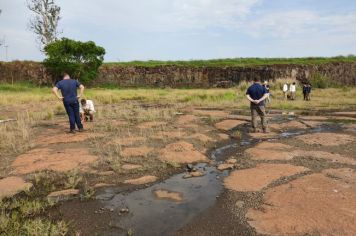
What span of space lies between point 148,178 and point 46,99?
15894mm

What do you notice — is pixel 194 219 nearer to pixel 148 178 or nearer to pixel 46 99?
pixel 148 178

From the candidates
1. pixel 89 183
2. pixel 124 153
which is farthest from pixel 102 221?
pixel 124 153

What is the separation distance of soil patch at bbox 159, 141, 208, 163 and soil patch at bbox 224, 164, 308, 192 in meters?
1.21

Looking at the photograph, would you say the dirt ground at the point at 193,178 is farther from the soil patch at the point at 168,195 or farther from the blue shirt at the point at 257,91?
the blue shirt at the point at 257,91

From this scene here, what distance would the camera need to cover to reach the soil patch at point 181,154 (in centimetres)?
777

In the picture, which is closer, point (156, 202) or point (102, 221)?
point (102, 221)

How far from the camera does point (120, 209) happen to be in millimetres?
5227

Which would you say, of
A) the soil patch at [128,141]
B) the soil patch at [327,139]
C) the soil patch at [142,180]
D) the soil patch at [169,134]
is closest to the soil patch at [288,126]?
the soil patch at [327,139]

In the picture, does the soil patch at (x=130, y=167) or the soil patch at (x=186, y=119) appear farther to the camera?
the soil patch at (x=186, y=119)

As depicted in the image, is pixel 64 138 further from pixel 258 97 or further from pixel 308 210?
pixel 308 210

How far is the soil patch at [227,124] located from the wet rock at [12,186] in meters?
6.47

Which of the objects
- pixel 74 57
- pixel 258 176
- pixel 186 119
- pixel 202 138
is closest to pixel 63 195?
pixel 258 176

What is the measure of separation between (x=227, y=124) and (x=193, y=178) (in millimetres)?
5655

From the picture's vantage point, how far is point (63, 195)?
18.9 ft
